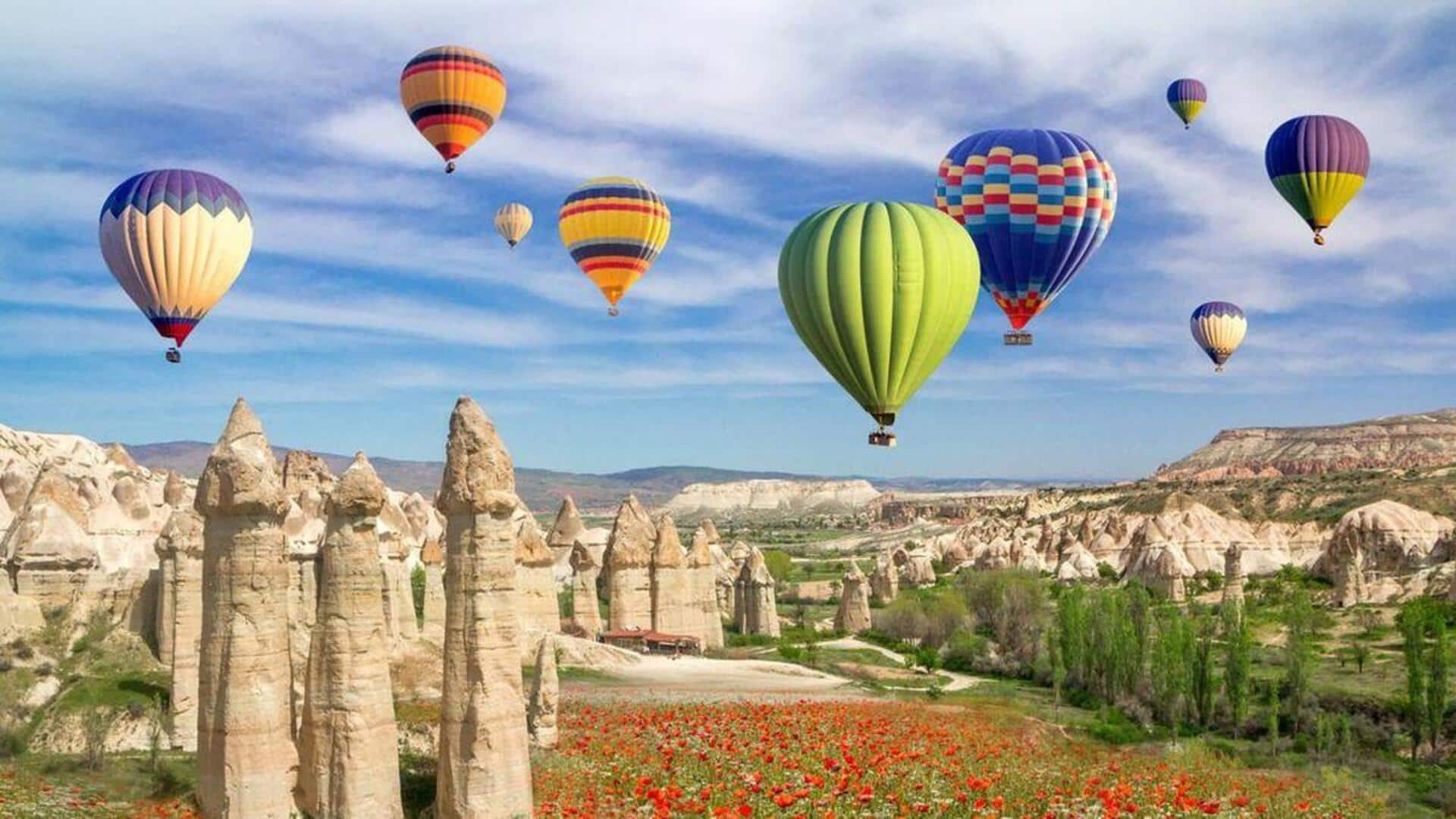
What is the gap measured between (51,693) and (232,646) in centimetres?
1606

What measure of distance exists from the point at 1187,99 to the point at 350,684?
189 ft

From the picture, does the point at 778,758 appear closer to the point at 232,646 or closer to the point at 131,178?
the point at 232,646

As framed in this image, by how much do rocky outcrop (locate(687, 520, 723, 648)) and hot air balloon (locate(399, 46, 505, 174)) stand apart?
18845mm

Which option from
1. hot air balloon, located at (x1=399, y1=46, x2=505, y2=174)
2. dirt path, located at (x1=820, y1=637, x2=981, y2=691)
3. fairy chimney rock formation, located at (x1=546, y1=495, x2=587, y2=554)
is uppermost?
hot air balloon, located at (x1=399, y1=46, x2=505, y2=174)

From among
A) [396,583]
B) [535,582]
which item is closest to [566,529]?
[535,582]

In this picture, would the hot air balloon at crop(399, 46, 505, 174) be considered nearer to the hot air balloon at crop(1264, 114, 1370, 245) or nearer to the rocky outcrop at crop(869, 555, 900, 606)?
the hot air balloon at crop(1264, 114, 1370, 245)

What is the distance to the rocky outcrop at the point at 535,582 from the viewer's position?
45.0 meters

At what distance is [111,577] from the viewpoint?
3566 cm

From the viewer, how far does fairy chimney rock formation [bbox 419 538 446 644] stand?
41.2m

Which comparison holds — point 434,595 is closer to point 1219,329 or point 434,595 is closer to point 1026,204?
point 1026,204

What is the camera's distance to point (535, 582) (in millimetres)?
46250

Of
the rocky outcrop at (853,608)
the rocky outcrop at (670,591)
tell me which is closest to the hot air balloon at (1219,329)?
the rocky outcrop at (853,608)

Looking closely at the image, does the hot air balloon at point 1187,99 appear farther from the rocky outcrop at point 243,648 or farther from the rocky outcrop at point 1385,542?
the rocky outcrop at point 243,648

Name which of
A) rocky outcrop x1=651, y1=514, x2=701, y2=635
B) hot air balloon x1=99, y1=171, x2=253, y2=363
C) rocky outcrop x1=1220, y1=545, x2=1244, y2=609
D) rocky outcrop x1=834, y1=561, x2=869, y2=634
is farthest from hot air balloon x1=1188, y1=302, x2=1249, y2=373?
hot air balloon x1=99, y1=171, x2=253, y2=363
